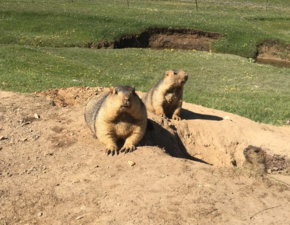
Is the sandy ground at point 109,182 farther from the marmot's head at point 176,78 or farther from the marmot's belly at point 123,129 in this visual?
the marmot's head at point 176,78

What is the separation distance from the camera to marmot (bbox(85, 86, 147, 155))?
6797 mm

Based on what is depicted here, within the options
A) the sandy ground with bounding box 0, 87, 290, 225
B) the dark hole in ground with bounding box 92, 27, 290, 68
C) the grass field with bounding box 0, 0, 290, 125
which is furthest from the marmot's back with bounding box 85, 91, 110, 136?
the dark hole in ground with bounding box 92, 27, 290, 68

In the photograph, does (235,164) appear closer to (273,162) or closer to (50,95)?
(273,162)

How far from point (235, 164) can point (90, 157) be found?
4512mm

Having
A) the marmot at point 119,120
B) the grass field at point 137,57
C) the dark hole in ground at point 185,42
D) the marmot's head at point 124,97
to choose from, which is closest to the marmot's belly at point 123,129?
the marmot at point 119,120

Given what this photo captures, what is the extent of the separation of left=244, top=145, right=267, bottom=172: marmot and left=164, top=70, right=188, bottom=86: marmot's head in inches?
89.9

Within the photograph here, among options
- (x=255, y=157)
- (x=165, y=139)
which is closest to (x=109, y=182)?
(x=165, y=139)

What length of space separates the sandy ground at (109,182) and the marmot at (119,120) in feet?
0.72

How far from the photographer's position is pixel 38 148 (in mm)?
7500

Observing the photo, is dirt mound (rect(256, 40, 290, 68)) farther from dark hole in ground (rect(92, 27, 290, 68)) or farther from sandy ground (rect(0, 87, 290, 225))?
sandy ground (rect(0, 87, 290, 225))

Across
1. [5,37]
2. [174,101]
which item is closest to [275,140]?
[174,101]

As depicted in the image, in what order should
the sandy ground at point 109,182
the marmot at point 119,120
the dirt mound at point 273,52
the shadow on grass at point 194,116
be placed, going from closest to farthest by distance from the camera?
the sandy ground at point 109,182
the marmot at point 119,120
the shadow on grass at point 194,116
the dirt mound at point 273,52

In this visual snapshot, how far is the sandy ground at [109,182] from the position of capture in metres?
5.42

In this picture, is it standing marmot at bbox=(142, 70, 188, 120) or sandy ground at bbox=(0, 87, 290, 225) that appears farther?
standing marmot at bbox=(142, 70, 188, 120)
